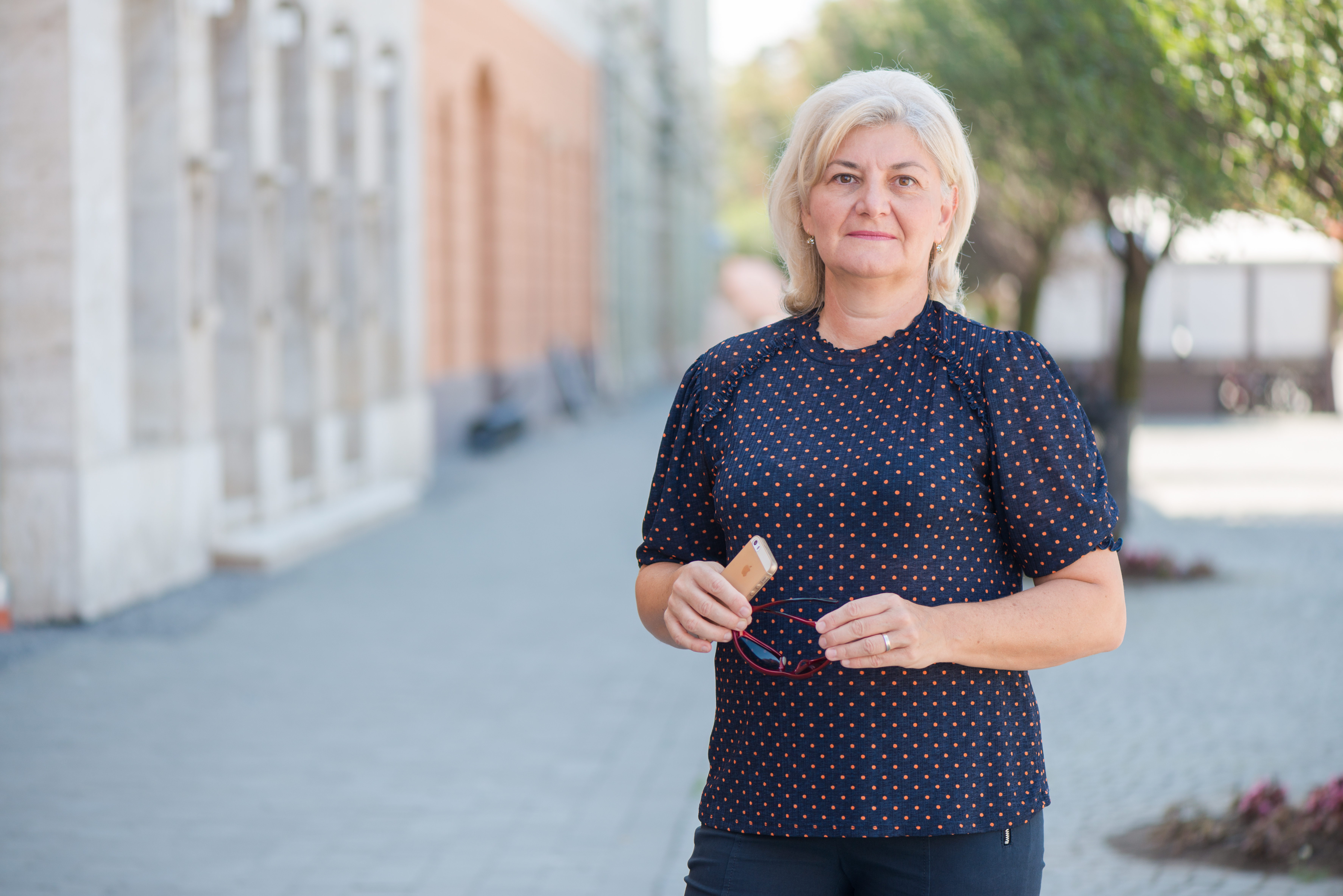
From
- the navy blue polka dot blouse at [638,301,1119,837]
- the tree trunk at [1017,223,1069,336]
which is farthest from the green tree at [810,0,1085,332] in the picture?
the navy blue polka dot blouse at [638,301,1119,837]

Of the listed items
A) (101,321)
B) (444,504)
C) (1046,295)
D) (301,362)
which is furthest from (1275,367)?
(101,321)

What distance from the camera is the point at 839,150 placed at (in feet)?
7.93

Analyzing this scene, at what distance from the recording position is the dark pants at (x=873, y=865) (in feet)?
7.50

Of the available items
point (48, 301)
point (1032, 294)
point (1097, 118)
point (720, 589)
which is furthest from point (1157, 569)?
point (720, 589)

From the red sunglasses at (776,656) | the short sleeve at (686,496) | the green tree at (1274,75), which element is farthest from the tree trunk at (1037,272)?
the red sunglasses at (776,656)

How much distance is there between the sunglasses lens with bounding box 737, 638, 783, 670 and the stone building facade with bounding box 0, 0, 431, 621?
23.2 ft

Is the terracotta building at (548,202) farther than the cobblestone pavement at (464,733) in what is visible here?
Yes

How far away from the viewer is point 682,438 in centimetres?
255

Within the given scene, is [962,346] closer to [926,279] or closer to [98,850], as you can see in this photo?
[926,279]

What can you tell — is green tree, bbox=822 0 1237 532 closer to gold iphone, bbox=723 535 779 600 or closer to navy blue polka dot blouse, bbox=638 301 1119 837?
navy blue polka dot blouse, bbox=638 301 1119 837

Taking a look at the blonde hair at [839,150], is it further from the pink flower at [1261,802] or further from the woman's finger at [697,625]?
the pink flower at [1261,802]

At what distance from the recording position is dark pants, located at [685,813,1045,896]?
2.29 metres

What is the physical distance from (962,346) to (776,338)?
0.29 m

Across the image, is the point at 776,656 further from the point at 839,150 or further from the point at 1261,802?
the point at 1261,802
